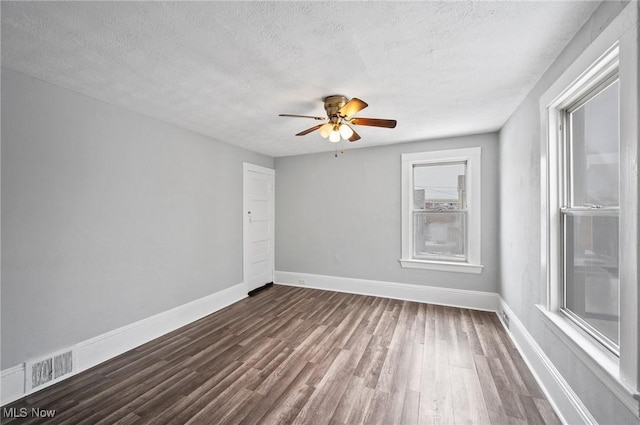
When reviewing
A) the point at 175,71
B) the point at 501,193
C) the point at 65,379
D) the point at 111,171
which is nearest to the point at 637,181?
the point at 501,193

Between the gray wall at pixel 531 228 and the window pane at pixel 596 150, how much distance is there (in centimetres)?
30

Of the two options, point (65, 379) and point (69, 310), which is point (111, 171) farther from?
point (65, 379)

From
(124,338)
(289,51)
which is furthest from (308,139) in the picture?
(124,338)

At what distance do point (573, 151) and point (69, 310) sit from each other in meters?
4.20

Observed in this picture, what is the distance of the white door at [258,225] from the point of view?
4.33 meters

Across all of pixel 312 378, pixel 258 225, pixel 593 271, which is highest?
pixel 258 225

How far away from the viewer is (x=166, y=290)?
119 inches

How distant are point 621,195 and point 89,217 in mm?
3739

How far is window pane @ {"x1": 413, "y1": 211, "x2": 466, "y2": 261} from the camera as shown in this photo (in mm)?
3875

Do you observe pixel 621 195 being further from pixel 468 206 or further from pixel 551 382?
pixel 468 206

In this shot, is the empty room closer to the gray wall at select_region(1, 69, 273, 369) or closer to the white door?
the gray wall at select_region(1, 69, 273, 369)

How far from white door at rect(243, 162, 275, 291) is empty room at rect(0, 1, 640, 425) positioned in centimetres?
59

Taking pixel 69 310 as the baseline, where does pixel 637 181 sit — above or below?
above

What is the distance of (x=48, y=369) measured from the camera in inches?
81.8
